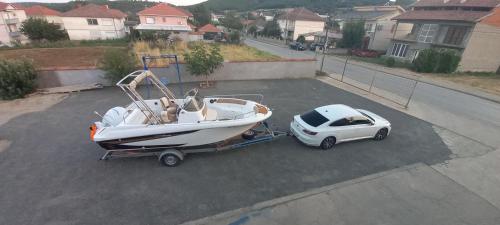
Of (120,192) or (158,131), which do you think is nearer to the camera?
(120,192)

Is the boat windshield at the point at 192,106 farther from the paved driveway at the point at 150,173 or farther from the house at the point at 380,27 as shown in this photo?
the house at the point at 380,27

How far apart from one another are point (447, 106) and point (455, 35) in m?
18.5

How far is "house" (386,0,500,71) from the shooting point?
22344mm

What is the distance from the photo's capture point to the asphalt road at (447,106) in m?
9.68

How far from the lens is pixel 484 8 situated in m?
23.0

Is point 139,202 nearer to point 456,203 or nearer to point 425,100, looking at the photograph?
point 456,203

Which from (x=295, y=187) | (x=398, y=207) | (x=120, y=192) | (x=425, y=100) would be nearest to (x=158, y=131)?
(x=120, y=192)

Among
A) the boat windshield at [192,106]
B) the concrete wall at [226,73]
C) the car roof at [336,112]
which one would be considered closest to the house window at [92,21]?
the concrete wall at [226,73]

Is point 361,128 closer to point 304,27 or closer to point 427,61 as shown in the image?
point 427,61

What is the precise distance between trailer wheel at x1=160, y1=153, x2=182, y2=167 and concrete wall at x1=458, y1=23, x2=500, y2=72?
29671 mm

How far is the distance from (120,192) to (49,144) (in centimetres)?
397

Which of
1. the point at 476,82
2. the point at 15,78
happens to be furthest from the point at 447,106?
the point at 15,78

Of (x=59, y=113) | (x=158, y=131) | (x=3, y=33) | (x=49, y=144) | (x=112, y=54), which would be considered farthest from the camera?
(x=3, y=33)

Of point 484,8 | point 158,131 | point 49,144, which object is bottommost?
point 49,144
